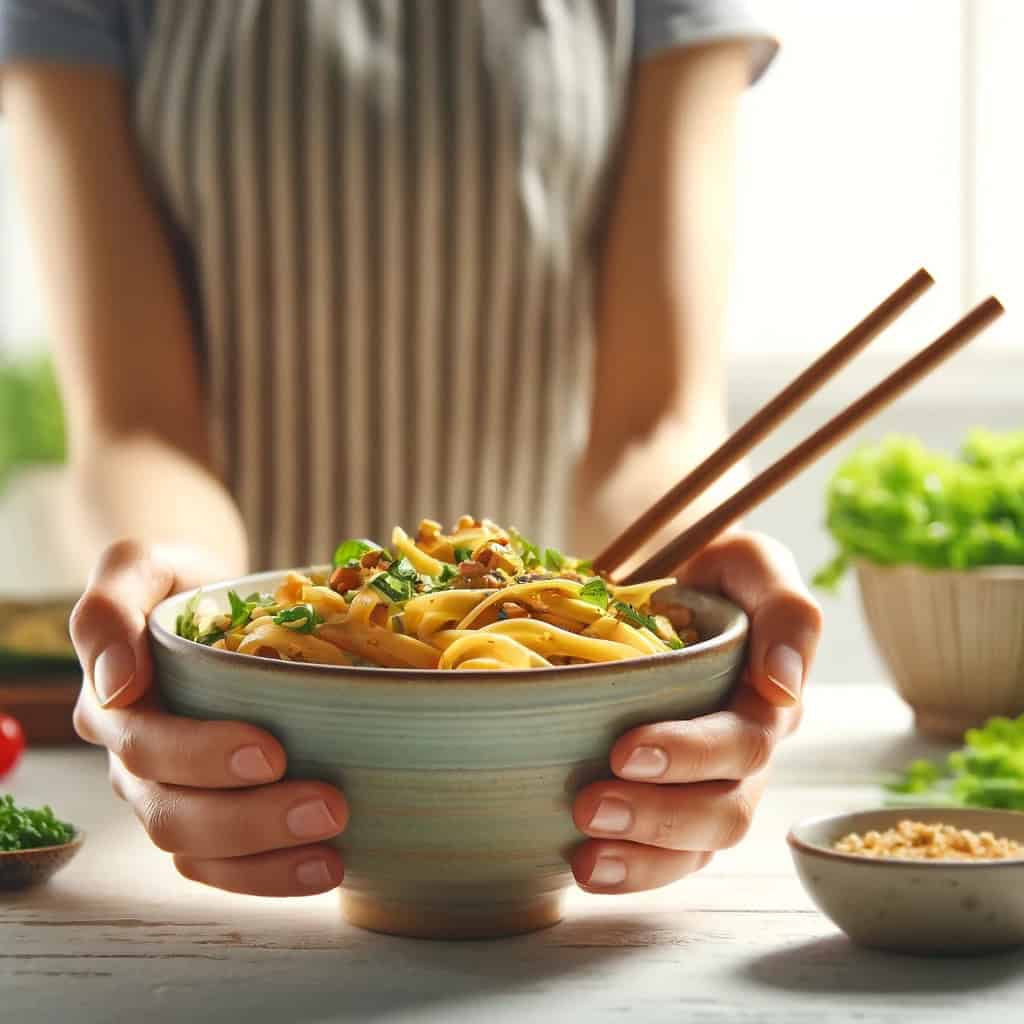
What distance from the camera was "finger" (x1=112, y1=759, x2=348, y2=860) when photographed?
0.93m

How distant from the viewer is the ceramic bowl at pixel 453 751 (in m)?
0.90

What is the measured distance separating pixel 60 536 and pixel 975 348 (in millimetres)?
2834

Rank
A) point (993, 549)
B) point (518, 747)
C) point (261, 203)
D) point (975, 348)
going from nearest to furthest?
point (518, 747)
point (993, 549)
point (261, 203)
point (975, 348)

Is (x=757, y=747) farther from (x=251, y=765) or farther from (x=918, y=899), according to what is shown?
(x=251, y=765)

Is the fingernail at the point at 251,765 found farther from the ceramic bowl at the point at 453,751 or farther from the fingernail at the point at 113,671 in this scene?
the fingernail at the point at 113,671

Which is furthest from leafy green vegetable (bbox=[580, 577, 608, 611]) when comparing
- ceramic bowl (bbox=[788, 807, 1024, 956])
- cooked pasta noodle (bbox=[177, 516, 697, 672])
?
ceramic bowl (bbox=[788, 807, 1024, 956])

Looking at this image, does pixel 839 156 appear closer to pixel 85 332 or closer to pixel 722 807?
pixel 85 332

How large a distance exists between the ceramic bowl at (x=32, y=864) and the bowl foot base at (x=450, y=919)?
250 millimetres

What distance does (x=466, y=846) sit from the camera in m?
0.94

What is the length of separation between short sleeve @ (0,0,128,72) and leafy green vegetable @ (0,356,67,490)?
273 cm

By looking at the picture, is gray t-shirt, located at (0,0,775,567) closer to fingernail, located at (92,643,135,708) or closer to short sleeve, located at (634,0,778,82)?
short sleeve, located at (634,0,778,82)

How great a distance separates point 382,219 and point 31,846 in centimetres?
113

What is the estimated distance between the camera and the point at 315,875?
96 cm

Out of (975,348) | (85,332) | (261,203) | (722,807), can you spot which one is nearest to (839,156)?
(975,348)
